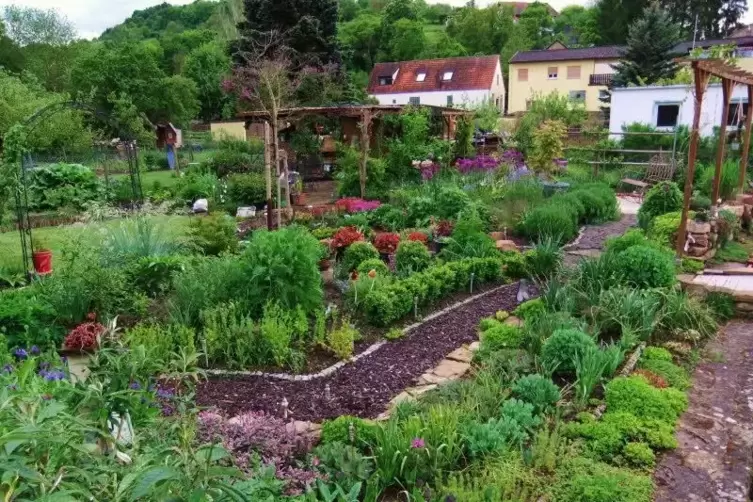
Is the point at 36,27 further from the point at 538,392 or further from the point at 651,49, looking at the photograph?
the point at 538,392

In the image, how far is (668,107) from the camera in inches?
761

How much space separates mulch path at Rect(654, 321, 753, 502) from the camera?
10.2 feet

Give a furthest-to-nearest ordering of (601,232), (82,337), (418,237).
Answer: (601,232), (418,237), (82,337)

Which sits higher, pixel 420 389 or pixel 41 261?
pixel 41 261

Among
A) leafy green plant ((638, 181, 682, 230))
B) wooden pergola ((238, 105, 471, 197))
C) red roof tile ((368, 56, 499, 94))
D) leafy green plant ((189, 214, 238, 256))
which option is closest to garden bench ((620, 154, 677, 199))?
leafy green plant ((638, 181, 682, 230))

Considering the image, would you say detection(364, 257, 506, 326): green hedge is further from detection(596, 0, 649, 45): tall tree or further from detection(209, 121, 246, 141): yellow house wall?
detection(596, 0, 649, 45): tall tree

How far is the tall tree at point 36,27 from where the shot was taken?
4050 centimetres

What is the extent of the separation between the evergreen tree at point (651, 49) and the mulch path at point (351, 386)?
2323 centimetres

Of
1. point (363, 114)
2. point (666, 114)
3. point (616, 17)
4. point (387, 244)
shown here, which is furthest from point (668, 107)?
point (616, 17)

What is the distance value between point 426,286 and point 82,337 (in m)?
3.29

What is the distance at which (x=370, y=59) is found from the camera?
50.3 metres

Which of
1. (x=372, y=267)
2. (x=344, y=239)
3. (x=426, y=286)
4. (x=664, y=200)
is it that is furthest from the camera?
(x=664, y=200)

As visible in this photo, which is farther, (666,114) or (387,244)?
(666,114)

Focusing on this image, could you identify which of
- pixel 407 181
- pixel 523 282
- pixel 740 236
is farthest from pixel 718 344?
pixel 407 181
